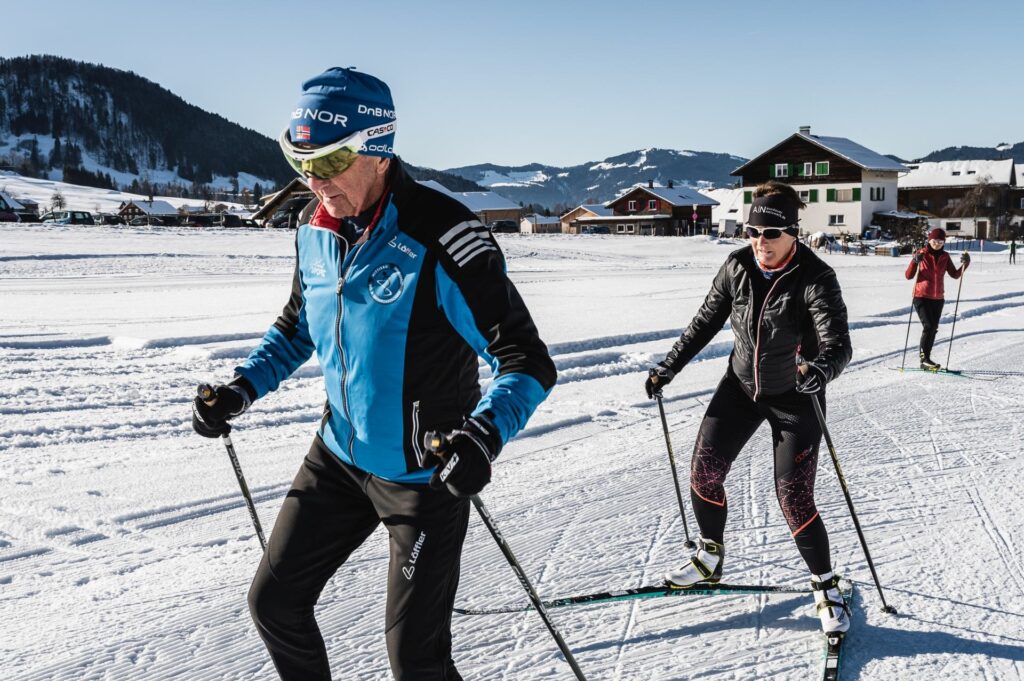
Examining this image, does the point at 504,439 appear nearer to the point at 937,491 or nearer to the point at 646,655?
the point at 646,655

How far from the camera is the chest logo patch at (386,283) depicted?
220 cm

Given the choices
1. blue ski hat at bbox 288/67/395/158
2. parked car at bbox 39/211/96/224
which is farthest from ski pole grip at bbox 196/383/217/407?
parked car at bbox 39/211/96/224

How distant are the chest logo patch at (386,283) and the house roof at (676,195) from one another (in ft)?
240

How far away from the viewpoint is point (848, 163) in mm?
56875

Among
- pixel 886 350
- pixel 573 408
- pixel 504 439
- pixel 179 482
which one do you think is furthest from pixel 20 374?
pixel 886 350

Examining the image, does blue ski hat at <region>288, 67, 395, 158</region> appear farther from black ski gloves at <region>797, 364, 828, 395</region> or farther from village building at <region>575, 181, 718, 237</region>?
village building at <region>575, 181, 718, 237</region>

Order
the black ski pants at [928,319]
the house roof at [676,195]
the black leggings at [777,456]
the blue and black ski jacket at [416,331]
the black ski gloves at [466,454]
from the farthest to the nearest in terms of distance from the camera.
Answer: the house roof at [676,195] < the black ski pants at [928,319] < the black leggings at [777,456] < the blue and black ski jacket at [416,331] < the black ski gloves at [466,454]

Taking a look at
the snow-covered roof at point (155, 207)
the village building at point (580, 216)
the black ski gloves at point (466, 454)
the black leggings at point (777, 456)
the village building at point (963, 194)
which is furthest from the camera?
the snow-covered roof at point (155, 207)

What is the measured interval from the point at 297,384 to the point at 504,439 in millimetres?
6597

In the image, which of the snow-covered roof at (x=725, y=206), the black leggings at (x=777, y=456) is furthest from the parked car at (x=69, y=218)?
the snow-covered roof at (x=725, y=206)

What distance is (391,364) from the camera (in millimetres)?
2223

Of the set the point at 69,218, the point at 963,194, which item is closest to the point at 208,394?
the point at 69,218

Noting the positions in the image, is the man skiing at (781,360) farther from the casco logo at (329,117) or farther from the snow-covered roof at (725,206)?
the snow-covered roof at (725,206)

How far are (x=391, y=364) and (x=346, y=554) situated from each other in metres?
0.63
